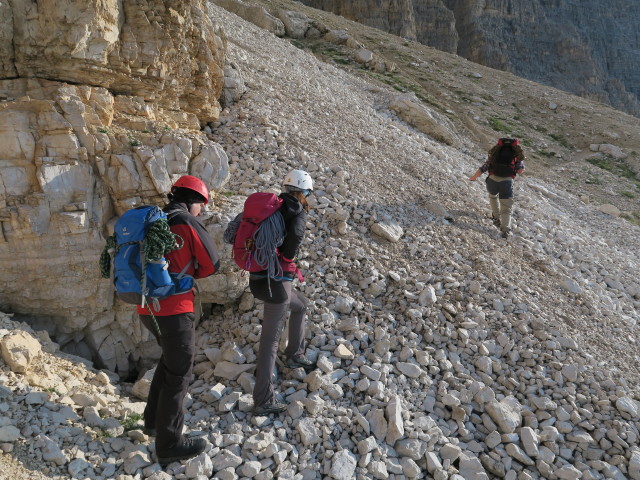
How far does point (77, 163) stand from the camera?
489 cm

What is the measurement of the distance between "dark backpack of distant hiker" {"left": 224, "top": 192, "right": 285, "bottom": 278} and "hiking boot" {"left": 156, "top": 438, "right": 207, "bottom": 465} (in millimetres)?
1456

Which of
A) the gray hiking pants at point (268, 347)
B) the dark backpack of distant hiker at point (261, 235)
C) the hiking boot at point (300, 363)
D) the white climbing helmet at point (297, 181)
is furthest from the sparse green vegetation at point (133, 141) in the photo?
the hiking boot at point (300, 363)

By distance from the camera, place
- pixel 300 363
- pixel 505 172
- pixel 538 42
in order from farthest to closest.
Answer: pixel 538 42, pixel 505 172, pixel 300 363

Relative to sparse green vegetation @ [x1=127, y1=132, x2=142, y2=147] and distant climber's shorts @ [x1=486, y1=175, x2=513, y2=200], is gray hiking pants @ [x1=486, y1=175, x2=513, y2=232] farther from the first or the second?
sparse green vegetation @ [x1=127, y1=132, x2=142, y2=147]

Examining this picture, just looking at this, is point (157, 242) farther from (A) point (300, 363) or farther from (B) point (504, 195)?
(B) point (504, 195)

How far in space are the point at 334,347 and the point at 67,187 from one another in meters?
3.30

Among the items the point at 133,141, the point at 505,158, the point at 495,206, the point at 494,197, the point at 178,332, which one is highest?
the point at 505,158

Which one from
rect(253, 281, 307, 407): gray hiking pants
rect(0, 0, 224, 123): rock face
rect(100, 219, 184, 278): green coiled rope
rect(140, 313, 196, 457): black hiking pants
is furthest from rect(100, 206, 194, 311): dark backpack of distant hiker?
rect(0, 0, 224, 123): rock face

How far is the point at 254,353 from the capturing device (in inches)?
188

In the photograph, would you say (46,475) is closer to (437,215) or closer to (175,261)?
(175,261)

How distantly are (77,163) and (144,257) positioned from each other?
7.41 feet

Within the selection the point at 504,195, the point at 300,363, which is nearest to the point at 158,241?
the point at 300,363

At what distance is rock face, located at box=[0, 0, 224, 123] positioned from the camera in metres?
5.03

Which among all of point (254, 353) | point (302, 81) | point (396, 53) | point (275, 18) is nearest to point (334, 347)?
point (254, 353)
